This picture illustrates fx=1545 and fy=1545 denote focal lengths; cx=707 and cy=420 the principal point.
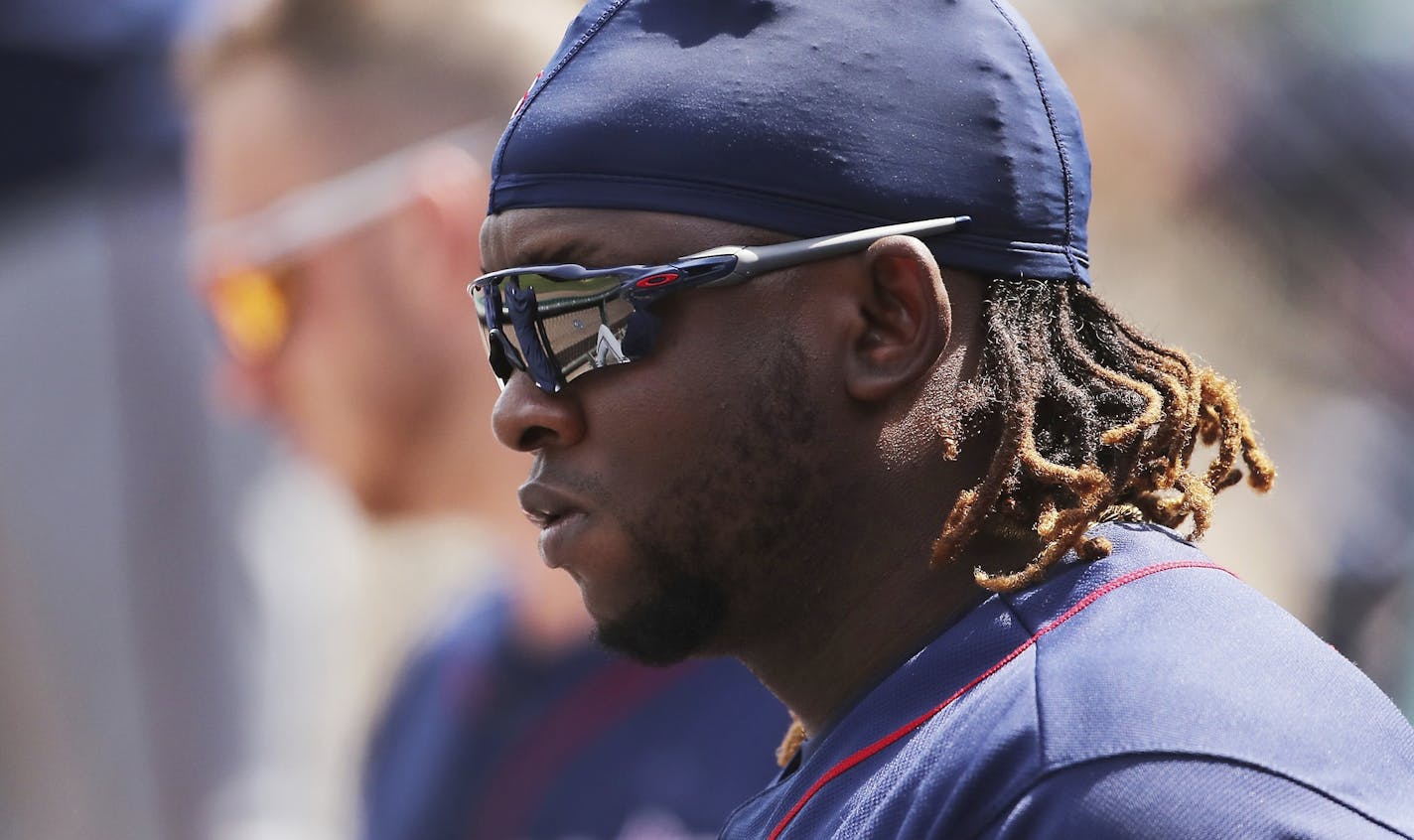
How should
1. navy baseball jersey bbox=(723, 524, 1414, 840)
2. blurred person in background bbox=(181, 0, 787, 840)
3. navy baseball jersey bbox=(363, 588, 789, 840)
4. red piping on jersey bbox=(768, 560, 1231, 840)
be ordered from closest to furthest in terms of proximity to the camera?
navy baseball jersey bbox=(723, 524, 1414, 840), red piping on jersey bbox=(768, 560, 1231, 840), navy baseball jersey bbox=(363, 588, 789, 840), blurred person in background bbox=(181, 0, 787, 840)

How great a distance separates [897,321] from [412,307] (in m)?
2.58

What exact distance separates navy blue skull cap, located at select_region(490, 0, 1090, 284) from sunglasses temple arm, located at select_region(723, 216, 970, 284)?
0.02 metres

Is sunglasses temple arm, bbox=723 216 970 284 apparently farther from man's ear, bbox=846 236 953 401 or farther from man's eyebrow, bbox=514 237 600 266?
man's eyebrow, bbox=514 237 600 266

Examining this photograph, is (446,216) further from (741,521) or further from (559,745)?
(741,521)

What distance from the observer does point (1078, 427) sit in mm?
1794

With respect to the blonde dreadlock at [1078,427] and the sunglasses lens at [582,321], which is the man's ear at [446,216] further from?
the blonde dreadlock at [1078,427]

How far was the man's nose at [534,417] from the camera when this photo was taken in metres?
1.87

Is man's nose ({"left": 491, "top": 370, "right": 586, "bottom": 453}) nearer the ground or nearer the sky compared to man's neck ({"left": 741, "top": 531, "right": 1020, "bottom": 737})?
nearer the sky

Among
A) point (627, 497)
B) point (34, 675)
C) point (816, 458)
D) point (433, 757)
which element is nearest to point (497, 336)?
point (627, 497)

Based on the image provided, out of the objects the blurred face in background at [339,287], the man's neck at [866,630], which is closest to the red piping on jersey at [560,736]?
the blurred face in background at [339,287]

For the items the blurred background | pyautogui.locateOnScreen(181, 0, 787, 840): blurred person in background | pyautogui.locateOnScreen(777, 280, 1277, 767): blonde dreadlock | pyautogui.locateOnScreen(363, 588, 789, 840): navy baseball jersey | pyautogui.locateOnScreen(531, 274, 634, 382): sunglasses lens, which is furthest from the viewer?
the blurred background

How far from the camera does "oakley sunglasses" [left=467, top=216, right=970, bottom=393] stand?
1783mm

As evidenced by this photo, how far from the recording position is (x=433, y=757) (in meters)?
4.76

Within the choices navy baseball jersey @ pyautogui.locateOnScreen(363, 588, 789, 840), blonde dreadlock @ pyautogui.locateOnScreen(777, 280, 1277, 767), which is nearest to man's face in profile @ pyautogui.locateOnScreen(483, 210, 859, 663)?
blonde dreadlock @ pyautogui.locateOnScreen(777, 280, 1277, 767)
